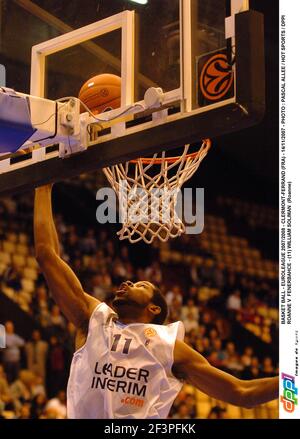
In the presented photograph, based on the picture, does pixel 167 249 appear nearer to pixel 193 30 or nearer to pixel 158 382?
pixel 158 382

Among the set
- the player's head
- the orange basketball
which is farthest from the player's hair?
the orange basketball

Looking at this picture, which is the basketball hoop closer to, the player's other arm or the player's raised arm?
the player's raised arm

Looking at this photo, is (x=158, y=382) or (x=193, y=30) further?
(x=158, y=382)

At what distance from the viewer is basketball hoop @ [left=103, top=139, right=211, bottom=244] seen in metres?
3.98

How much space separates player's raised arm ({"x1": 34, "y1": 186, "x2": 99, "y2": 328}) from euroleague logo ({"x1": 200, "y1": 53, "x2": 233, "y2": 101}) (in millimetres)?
1076

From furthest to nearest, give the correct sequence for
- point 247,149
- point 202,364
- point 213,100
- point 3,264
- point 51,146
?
point 247,149 → point 3,264 → point 202,364 → point 51,146 → point 213,100

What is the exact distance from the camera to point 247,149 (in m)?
10.5

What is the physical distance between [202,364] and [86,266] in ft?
15.4

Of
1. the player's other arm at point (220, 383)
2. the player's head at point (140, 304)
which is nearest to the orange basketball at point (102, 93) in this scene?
the player's head at point (140, 304)

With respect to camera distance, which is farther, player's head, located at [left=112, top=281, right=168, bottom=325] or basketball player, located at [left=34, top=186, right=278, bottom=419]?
player's head, located at [left=112, top=281, right=168, bottom=325]

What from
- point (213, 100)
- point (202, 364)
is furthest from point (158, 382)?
point (213, 100)

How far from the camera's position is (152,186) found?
3.98 meters
